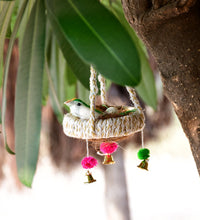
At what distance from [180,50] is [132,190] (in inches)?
57.8

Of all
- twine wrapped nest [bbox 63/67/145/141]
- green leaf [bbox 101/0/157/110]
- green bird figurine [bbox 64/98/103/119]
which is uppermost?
green leaf [bbox 101/0/157/110]

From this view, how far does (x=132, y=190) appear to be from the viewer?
189 cm

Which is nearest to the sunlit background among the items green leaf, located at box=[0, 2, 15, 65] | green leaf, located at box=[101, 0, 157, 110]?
green leaf, located at box=[101, 0, 157, 110]

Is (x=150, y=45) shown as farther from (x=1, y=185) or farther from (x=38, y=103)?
(x=1, y=185)

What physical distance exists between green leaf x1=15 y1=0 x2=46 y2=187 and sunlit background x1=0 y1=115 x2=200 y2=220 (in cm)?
115

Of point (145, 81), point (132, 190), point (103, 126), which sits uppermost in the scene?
point (145, 81)

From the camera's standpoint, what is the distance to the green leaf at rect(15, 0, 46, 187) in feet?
2.02

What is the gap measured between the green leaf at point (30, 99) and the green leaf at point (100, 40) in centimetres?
17

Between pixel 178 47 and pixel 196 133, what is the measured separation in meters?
0.13

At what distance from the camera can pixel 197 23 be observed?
1.70 ft

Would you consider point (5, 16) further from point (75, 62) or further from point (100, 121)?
point (100, 121)

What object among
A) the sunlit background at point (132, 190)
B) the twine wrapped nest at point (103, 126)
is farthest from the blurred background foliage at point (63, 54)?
the sunlit background at point (132, 190)

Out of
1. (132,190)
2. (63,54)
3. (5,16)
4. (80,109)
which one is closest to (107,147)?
(80,109)

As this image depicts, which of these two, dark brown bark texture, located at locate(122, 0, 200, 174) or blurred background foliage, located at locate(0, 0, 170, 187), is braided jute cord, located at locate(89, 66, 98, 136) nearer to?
blurred background foliage, located at locate(0, 0, 170, 187)
